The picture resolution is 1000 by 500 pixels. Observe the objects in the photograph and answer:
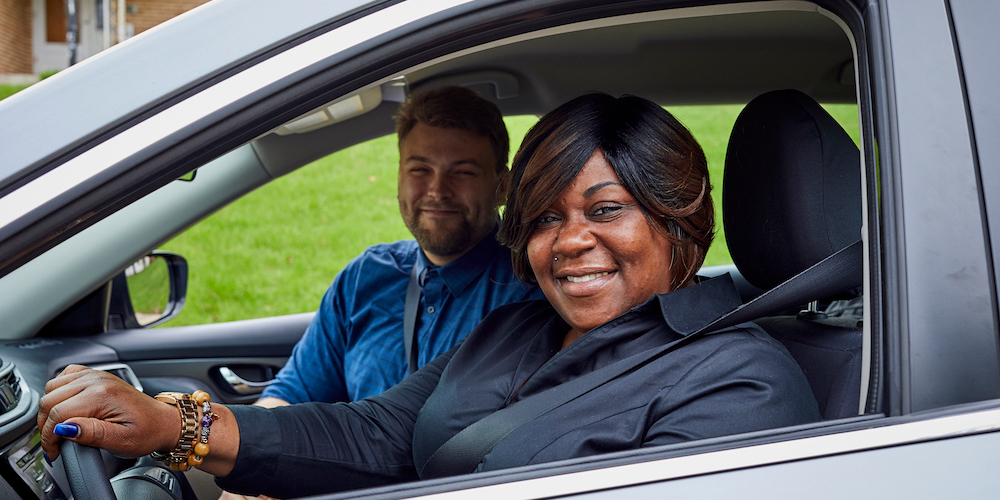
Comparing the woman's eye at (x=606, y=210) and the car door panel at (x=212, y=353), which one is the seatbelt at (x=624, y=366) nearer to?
the woman's eye at (x=606, y=210)

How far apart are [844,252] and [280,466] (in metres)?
1.08

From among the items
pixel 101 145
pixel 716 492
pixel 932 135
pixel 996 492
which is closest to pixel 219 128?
pixel 101 145

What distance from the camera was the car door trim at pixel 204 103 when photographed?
0.85 m

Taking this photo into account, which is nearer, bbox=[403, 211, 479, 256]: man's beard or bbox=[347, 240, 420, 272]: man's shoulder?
bbox=[403, 211, 479, 256]: man's beard

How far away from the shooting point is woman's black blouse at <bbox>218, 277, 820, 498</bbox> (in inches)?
46.0

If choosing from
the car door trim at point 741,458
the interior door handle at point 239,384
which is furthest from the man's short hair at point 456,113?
the car door trim at point 741,458

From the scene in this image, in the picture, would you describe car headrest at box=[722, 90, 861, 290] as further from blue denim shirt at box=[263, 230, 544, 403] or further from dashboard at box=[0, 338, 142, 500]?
dashboard at box=[0, 338, 142, 500]

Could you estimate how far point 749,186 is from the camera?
5.19 feet

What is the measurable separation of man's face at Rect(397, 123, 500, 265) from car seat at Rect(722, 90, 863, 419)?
90 centimetres

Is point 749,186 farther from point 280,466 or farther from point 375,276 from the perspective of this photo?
point 375,276

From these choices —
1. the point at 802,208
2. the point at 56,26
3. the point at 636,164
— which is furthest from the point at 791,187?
the point at 56,26

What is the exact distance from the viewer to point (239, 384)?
8.42ft

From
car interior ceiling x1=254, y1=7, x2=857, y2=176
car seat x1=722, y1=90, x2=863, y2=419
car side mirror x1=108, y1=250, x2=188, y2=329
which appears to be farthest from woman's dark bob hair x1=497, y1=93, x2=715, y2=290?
car side mirror x1=108, y1=250, x2=188, y2=329

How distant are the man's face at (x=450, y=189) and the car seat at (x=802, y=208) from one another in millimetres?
902
